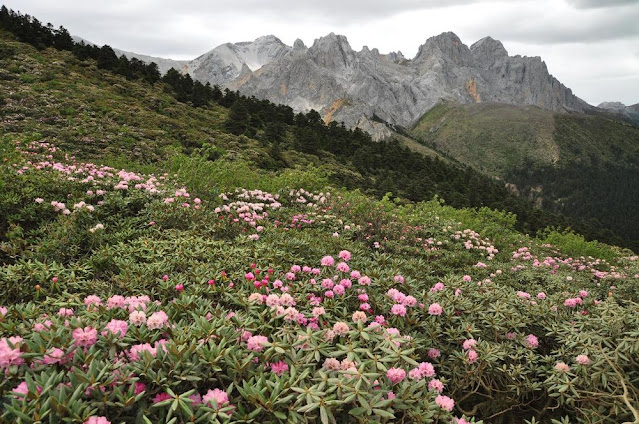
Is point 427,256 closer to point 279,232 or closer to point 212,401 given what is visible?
point 279,232

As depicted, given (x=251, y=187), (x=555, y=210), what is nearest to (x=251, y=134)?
→ (x=251, y=187)

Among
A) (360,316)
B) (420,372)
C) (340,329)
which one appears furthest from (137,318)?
(420,372)

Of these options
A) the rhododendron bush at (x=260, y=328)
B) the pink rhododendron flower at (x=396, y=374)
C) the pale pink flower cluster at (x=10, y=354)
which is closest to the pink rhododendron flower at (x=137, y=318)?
the rhododendron bush at (x=260, y=328)

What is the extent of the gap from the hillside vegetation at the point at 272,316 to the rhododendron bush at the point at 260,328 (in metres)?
0.02

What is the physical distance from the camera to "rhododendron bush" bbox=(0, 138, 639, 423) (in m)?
1.65

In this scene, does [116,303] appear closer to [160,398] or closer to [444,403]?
[160,398]

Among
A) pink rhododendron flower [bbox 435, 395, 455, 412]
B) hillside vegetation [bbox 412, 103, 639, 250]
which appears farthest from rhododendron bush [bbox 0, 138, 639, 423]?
hillside vegetation [bbox 412, 103, 639, 250]

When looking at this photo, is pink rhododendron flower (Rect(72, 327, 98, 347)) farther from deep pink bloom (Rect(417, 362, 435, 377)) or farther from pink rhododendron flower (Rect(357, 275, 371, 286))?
pink rhododendron flower (Rect(357, 275, 371, 286))

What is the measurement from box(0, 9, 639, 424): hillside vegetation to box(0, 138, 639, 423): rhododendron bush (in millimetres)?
16

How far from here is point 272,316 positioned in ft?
8.09

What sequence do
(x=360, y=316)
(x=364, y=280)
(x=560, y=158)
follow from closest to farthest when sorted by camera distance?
1. (x=360, y=316)
2. (x=364, y=280)
3. (x=560, y=158)

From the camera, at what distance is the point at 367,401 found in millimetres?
1729

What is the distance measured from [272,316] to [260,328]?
0.55 ft

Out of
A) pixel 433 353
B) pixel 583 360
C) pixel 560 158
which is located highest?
pixel 560 158
